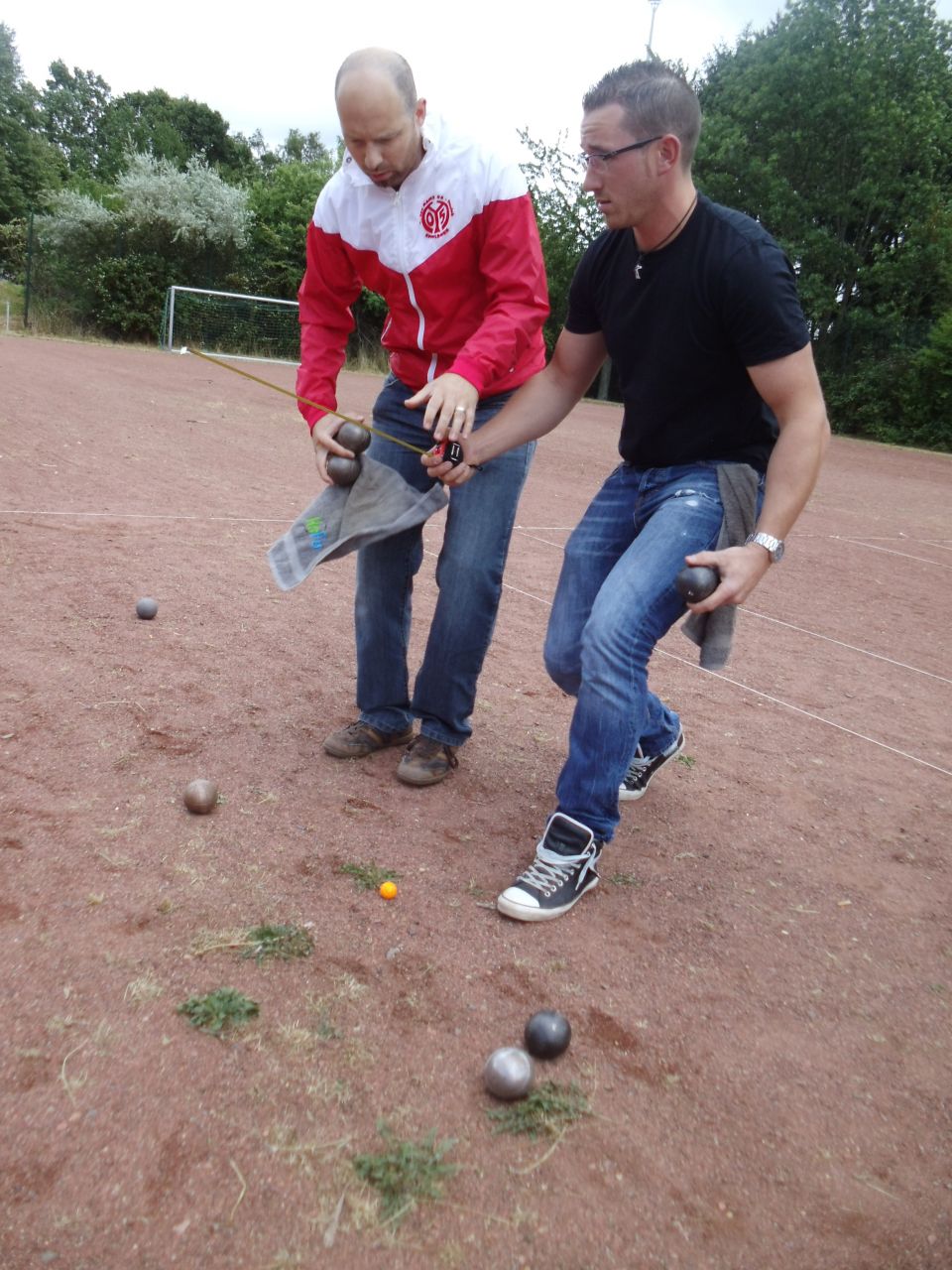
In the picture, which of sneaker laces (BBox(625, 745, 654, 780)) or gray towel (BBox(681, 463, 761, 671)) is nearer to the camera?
gray towel (BBox(681, 463, 761, 671))

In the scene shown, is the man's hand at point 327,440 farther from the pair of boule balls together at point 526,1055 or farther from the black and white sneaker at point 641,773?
the pair of boule balls together at point 526,1055

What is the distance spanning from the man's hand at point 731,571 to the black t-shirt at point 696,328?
0.51 metres

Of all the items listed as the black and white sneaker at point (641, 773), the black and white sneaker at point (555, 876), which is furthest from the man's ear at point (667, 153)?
the black and white sneaker at point (641, 773)

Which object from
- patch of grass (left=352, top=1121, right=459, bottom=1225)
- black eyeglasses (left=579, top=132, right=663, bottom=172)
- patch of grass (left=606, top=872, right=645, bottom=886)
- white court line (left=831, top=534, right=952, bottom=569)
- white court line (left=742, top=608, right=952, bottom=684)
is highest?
black eyeglasses (left=579, top=132, right=663, bottom=172)

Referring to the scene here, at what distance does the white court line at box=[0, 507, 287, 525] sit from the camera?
712 centimetres

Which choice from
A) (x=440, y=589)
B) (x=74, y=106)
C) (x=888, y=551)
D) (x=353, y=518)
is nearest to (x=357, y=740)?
(x=440, y=589)

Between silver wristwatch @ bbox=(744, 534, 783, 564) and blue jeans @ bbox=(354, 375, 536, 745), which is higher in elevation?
silver wristwatch @ bbox=(744, 534, 783, 564)

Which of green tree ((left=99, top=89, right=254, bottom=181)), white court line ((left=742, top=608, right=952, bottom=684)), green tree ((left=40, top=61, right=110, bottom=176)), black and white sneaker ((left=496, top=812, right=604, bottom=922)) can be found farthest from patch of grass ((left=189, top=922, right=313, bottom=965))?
green tree ((left=40, top=61, right=110, bottom=176))

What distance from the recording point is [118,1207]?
2008 mm

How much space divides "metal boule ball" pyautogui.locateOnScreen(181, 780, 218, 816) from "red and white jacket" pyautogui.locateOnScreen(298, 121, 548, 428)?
4.62 feet

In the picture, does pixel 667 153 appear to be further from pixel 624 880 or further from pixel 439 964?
pixel 439 964

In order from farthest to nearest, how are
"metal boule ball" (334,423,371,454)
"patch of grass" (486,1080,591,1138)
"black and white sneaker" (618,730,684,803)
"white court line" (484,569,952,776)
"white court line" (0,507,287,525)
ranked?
"white court line" (0,507,287,525), "white court line" (484,569,952,776), "black and white sneaker" (618,730,684,803), "metal boule ball" (334,423,371,454), "patch of grass" (486,1080,591,1138)

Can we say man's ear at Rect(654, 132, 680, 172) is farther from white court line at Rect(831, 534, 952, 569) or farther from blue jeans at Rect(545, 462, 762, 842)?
white court line at Rect(831, 534, 952, 569)

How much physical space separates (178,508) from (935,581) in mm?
6471
